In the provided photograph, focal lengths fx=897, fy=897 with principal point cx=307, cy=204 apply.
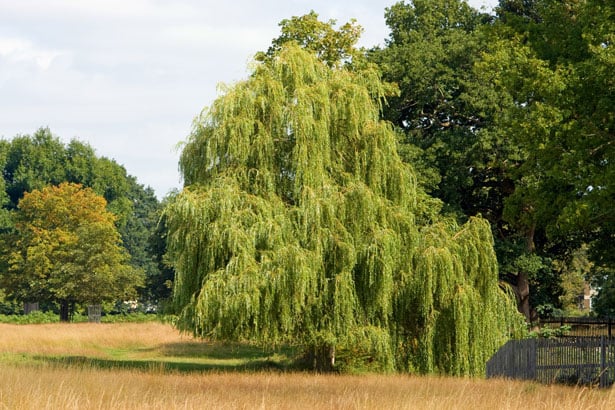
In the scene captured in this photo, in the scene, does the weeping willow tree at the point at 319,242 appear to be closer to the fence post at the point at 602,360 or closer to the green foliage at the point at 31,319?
the fence post at the point at 602,360

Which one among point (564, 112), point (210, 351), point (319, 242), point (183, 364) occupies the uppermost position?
point (564, 112)

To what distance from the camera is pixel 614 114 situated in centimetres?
2767

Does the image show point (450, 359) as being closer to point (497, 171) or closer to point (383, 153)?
point (383, 153)

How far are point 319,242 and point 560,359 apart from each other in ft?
23.1

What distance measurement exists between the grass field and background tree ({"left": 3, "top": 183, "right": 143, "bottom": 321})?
1380cm

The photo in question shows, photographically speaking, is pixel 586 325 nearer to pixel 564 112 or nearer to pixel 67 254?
pixel 564 112

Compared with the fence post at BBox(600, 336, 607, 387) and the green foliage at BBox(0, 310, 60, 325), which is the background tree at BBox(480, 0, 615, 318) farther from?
the green foliage at BBox(0, 310, 60, 325)

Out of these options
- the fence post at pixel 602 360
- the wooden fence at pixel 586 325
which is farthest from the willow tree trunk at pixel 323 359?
the wooden fence at pixel 586 325

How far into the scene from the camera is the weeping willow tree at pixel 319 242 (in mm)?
23953

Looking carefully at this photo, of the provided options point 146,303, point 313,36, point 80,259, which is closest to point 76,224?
point 80,259

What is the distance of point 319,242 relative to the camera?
24453 millimetres

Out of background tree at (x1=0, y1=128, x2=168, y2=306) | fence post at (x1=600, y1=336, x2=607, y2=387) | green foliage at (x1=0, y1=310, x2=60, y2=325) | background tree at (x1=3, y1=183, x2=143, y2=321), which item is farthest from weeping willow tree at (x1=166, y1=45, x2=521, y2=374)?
background tree at (x1=0, y1=128, x2=168, y2=306)

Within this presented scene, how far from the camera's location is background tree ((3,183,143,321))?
63.2m

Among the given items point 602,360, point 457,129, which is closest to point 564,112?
point 602,360
